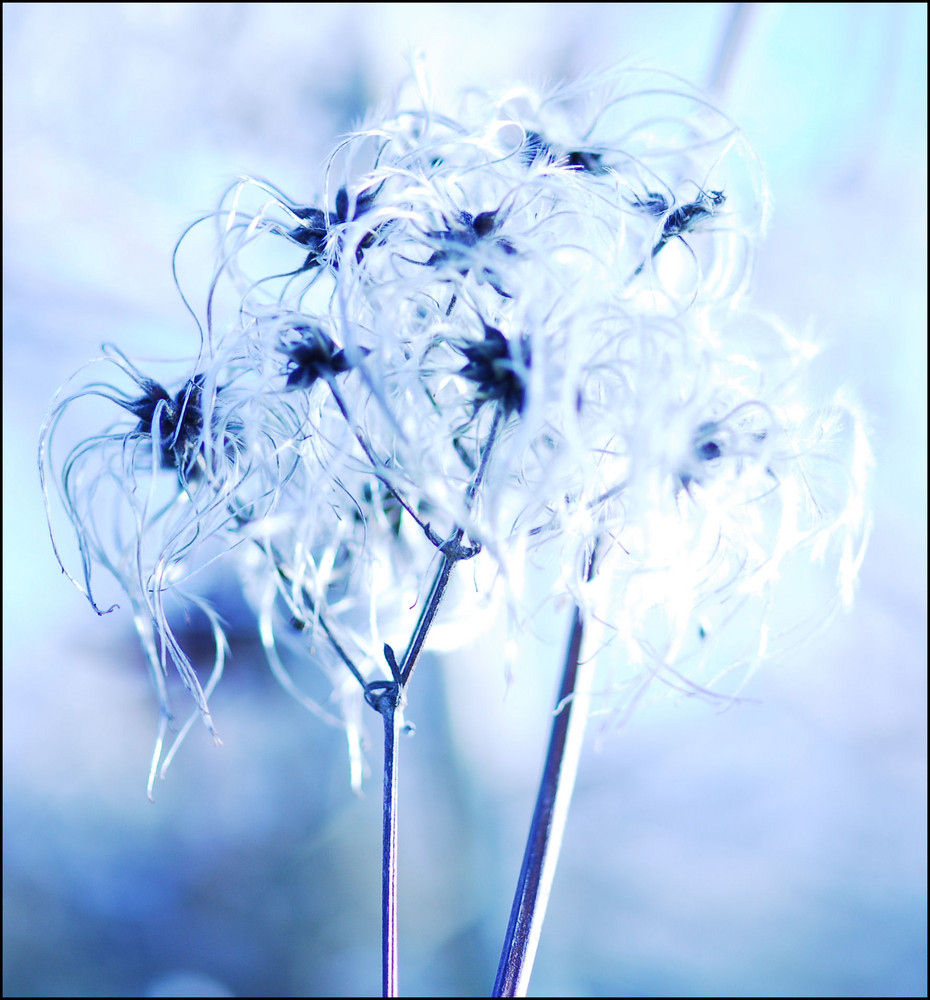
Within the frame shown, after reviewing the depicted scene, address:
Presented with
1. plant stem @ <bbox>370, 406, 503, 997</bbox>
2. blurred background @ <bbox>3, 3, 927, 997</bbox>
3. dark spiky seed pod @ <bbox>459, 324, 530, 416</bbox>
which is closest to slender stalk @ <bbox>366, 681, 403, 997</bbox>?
plant stem @ <bbox>370, 406, 503, 997</bbox>

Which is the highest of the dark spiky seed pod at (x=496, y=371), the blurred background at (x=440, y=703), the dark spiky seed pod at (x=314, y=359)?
the blurred background at (x=440, y=703)

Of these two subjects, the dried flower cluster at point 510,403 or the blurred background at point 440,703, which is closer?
the dried flower cluster at point 510,403

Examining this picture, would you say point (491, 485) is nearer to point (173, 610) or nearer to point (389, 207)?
point (389, 207)

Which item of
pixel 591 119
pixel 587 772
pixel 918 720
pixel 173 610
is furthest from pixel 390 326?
pixel 918 720

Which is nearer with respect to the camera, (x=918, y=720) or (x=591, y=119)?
(x=591, y=119)

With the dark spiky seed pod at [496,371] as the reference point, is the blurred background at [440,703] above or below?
above

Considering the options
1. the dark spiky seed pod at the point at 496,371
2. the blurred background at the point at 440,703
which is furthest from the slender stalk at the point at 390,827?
the blurred background at the point at 440,703

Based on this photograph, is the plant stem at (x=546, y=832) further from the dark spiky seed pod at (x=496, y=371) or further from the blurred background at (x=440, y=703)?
the blurred background at (x=440, y=703)

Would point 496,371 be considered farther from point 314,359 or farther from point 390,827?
point 390,827
